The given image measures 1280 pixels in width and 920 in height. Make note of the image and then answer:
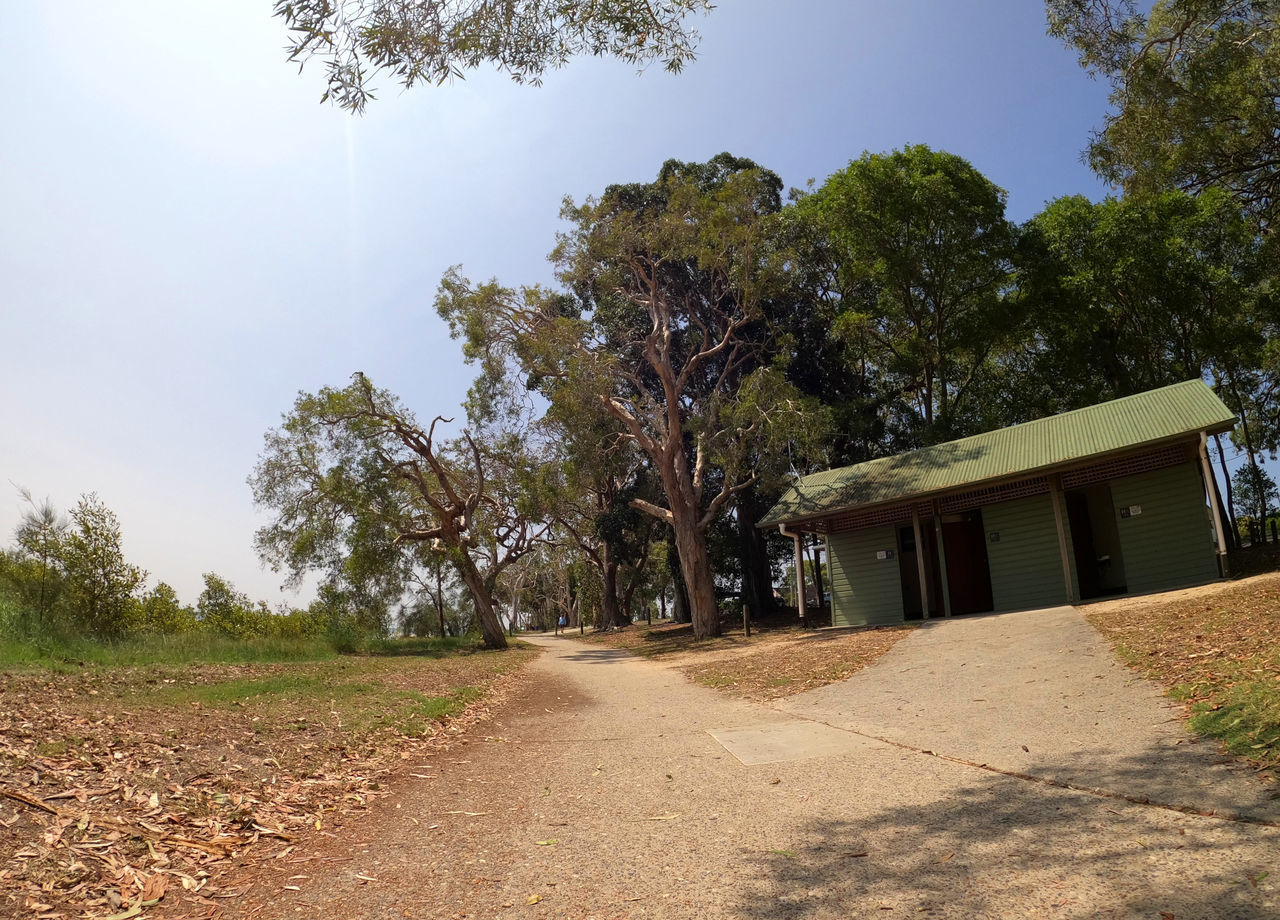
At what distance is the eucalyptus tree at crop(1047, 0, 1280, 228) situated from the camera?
11.8 metres

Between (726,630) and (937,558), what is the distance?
865 cm

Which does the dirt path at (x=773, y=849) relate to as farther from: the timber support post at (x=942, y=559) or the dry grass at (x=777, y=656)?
the timber support post at (x=942, y=559)

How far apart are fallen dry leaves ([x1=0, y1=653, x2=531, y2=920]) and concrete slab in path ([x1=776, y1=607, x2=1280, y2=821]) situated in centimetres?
479

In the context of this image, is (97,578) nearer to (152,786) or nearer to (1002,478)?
(152,786)

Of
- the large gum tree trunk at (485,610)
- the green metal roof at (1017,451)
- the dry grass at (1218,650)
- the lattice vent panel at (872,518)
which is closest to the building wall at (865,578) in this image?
the lattice vent panel at (872,518)

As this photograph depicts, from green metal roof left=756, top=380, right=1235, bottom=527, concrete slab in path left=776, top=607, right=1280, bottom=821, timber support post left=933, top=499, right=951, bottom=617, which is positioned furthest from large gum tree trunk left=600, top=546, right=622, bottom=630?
concrete slab in path left=776, top=607, right=1280, bottom=821

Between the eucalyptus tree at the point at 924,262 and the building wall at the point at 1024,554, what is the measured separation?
7.53 metres

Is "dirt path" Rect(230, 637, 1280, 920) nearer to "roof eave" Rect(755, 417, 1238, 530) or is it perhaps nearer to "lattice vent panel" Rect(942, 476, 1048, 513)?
"roof eave" Rect(755, 417, 1238, 530)

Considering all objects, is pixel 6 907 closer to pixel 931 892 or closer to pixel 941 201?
pixel 931 892

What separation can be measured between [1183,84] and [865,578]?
12.4 m

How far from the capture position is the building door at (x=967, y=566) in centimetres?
1967

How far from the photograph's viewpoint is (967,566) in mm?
19812

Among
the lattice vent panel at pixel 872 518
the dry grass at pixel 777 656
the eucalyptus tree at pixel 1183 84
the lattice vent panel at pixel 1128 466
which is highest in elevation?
the eucalyptus tree at pixel 1183 84

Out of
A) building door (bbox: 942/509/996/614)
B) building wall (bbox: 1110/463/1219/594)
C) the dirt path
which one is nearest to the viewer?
the dirt path
